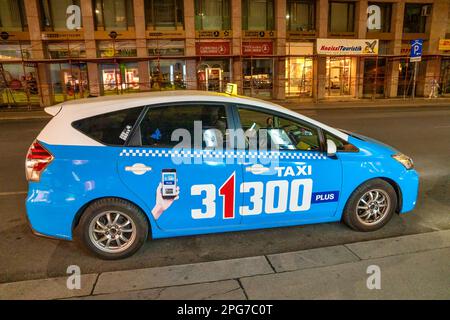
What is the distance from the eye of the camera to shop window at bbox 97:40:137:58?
22.0 m

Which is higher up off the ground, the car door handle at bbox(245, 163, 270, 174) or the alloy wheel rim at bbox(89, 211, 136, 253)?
the car door handle at bbox(245, 163, 270, 174)

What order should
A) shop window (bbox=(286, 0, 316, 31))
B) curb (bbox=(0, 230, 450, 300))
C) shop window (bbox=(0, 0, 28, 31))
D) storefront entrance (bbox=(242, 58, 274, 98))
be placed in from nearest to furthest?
curb (bbox=(0, 230, 450, 300)) < shop window (bbox=(0, 0, 28, 31)) < storefront entrance (bbox=(242, 58, 274, 98)) < shop window (bbox=(286, 0, 316, 31))

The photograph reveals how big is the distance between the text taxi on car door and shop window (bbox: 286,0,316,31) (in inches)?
869

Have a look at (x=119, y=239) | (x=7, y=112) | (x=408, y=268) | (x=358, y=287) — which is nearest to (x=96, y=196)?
(x=119, y=239)

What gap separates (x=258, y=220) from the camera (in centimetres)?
387

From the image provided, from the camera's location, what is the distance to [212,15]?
2292 centimetres

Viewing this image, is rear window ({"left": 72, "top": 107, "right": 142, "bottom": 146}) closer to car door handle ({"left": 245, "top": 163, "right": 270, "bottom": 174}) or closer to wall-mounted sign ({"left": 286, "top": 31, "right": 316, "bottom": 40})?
car door handle ({"left": 245, "top": 163, "right": 270, "bottom": 174})

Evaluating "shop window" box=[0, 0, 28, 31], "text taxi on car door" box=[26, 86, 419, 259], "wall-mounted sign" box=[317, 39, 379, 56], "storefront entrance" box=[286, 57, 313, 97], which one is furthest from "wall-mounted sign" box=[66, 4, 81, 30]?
"text taxi on car door" box=[26, 86, 419, 259]

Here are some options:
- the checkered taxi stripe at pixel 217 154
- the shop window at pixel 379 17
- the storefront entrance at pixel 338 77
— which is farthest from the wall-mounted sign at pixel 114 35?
the checkered taxi stripe at pixel 217 154

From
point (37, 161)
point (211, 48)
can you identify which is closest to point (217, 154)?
point (37, 161)

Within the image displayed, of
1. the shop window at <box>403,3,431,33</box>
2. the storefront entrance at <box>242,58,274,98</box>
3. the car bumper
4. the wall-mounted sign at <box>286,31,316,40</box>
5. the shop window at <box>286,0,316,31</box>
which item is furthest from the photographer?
the shop window at <box>403,3,431,33</box>

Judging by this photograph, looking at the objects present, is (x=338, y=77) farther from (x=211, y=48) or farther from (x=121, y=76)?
(x=121, y=76)

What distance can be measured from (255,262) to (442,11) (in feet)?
97.2
